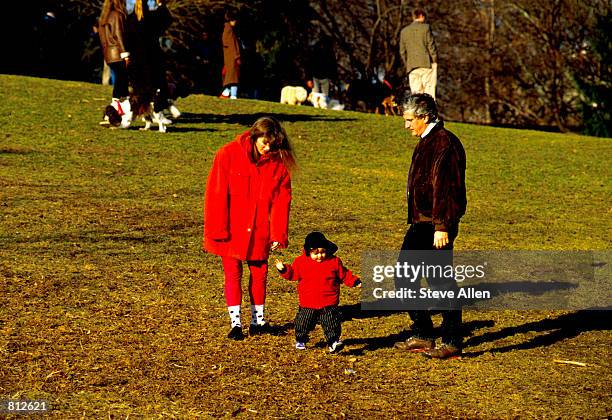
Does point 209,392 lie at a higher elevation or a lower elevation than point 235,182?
lower

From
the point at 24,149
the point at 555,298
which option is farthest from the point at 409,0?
the point at 555,298

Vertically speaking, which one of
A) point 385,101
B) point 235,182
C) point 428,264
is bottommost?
point 428,264

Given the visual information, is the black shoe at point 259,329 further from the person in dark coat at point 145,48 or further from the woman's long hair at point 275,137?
the person in dark coat at point 145,48

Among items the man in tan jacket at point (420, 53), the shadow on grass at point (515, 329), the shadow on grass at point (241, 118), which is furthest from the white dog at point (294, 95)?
the shadow on grass at point (515, 329)

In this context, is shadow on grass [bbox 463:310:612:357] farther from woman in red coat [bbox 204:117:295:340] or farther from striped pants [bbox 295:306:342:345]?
woman in red coat [bbox 204:117:295:340]

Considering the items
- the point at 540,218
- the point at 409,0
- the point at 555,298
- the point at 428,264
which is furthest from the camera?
the point at 409,0

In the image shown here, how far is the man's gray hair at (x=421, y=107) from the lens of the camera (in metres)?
7.72

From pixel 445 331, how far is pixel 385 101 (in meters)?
25.3

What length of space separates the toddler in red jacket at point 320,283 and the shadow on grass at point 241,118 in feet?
42.4

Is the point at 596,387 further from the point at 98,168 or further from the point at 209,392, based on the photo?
the point at 98,168

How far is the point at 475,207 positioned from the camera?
15219 millimetres

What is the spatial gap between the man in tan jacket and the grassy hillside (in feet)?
8.92

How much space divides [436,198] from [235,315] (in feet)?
5.78

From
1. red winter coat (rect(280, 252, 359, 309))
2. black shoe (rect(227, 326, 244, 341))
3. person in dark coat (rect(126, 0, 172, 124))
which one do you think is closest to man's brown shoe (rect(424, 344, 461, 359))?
red winter coat (rect(280, 252, 359, 309))
